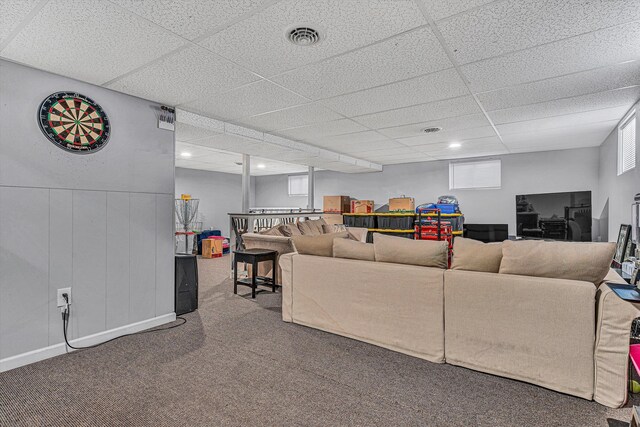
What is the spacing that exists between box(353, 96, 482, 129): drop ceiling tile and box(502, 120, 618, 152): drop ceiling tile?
1.73 meters

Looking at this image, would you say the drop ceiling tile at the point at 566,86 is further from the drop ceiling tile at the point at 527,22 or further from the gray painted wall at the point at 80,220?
the gray painted wall at the point at 80,220

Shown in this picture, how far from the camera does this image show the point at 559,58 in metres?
2.38

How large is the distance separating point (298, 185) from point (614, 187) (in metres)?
7.09

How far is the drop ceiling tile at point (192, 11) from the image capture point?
1718 mm

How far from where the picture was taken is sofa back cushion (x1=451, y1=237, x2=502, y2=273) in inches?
94.3

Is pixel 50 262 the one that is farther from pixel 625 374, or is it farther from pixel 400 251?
pixel 625 374

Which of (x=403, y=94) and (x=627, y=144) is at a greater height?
(x=403, y=94)

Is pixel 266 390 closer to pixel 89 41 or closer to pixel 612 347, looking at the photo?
pixel 612 347

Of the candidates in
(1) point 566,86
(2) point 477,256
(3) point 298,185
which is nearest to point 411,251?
(2) point 477,256

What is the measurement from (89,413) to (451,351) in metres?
2.35

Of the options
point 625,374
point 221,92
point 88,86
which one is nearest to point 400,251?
point 625,374

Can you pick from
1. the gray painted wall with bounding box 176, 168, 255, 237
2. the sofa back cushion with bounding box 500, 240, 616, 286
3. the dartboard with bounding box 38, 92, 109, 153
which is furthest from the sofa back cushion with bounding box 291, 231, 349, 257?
the gray painted wall with bounding box 176, 168, 255, 237

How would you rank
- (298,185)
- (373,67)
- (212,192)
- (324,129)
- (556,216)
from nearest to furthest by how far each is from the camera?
(373,67)
(324,129)
(556,216)
(212,192)
(298,185)

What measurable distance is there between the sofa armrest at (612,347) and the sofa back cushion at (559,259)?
0.53 ft
